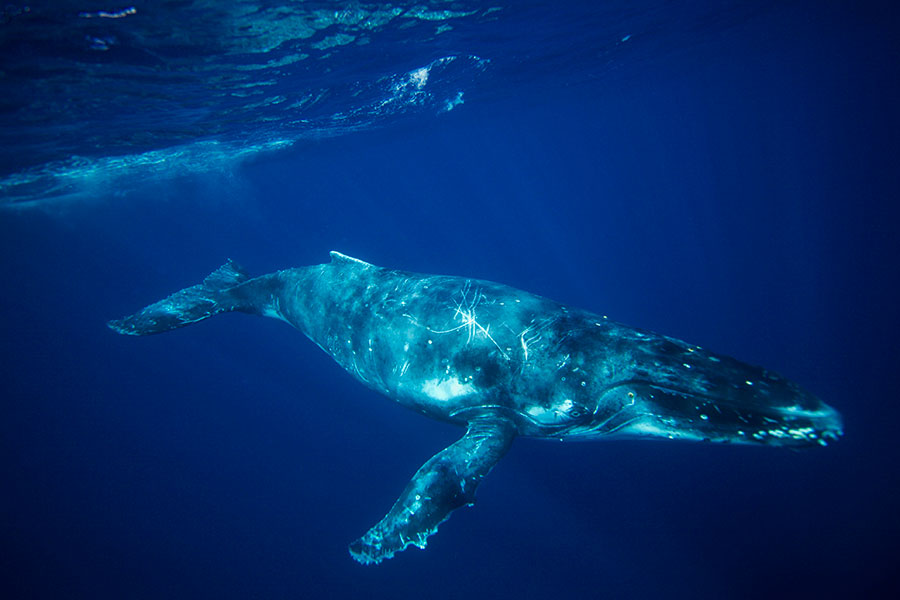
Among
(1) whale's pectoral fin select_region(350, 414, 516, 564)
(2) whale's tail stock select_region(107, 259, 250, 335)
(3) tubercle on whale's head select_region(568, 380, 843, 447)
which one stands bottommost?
(1) whale's pectoral fin select_region(350, 414, 516, 564)

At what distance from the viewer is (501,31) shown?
16.5 m

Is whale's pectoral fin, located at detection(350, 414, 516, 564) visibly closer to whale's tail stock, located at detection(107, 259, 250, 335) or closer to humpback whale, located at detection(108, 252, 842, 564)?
humpback whale, located at detection(108, 252, 842, 564)

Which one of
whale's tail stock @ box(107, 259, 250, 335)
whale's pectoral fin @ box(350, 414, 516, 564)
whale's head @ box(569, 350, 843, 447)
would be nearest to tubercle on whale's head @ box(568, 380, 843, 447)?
whale's head @ box(569, 350, 843, 447)

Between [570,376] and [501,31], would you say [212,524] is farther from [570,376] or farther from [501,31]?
[501,31]

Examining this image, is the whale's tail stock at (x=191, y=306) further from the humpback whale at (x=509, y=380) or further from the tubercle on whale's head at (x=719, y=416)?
the tubercle on whale's head at (x=719, y=416)

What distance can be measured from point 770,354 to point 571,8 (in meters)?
19.4

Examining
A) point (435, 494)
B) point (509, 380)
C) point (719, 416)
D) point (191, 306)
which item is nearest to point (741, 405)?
point (719, 416)

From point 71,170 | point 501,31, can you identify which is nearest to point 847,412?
point 501,31

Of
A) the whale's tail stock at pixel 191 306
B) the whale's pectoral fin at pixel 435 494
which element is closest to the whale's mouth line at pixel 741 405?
the whale's pectoral fin at pixel 435 494

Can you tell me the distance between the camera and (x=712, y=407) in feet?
16.7

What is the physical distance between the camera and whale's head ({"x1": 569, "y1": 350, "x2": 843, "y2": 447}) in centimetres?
464

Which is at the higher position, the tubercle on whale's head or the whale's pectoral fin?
the tubercle on whale's head

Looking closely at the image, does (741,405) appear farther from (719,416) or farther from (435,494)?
(435,494)

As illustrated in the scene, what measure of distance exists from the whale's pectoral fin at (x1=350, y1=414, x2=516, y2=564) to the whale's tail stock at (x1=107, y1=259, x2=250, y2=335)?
27.6ft
